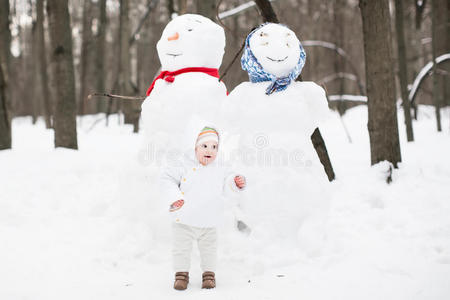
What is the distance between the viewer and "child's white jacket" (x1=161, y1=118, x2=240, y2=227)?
2.33 meters

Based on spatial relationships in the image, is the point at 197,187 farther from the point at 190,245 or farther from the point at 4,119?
the point at 4,119

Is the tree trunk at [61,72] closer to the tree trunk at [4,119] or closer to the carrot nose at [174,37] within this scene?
the tree trunk at [4,119]

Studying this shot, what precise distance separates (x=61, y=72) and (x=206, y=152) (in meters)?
3.15

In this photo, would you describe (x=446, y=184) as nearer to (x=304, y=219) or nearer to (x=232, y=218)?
(x=304, y=219)

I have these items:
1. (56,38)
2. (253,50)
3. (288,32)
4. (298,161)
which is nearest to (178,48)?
(253,50)

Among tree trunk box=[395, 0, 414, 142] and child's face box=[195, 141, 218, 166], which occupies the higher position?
tree trunk box=[395, 0, 414, 142]

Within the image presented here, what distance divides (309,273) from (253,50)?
1.64 m

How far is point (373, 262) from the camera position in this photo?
2490mm

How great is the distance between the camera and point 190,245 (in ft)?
7.85

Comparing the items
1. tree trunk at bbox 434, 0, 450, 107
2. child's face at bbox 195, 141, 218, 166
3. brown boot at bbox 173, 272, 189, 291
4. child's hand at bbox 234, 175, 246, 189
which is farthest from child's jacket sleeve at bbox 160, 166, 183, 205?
tree trunk at bbox 434, 0, 450, 107

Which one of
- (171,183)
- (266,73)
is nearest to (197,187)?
(171,183)

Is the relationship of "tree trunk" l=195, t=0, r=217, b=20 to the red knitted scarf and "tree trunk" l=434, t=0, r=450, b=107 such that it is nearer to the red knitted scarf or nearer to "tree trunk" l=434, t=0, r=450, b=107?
the red knitted scarf

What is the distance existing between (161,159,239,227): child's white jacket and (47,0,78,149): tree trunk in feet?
9.32

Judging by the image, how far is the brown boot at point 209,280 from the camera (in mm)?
2279
